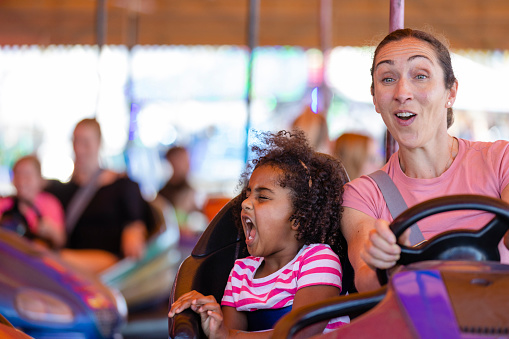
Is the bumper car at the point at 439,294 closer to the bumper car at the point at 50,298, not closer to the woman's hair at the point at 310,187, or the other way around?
the woman's hair at the point at 310,187

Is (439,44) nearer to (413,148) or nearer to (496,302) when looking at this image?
(413,148)

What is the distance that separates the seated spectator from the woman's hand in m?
2.41

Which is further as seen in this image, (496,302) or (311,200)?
(311,200)

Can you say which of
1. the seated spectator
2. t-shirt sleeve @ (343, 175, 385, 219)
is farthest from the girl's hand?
the seated spectator

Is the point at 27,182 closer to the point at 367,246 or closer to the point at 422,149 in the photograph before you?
the point at 422,149

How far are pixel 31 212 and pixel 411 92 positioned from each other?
279cm

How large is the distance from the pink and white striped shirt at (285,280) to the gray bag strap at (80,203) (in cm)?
240

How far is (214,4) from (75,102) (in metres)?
Answer: 3.46

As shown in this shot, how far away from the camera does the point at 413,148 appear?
1553mm

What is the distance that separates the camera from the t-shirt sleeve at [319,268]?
1.46 meters

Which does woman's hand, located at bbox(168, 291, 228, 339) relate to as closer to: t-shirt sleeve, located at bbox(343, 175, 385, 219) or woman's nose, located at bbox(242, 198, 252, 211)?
woman's nose, located at bbox(242, 198, 252, 211)

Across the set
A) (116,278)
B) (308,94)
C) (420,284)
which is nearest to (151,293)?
(116,278)

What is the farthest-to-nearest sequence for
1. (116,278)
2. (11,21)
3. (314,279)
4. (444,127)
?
(11,21) → (116,278) → (444,127) → (314,279)

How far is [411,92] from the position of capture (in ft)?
4.93
